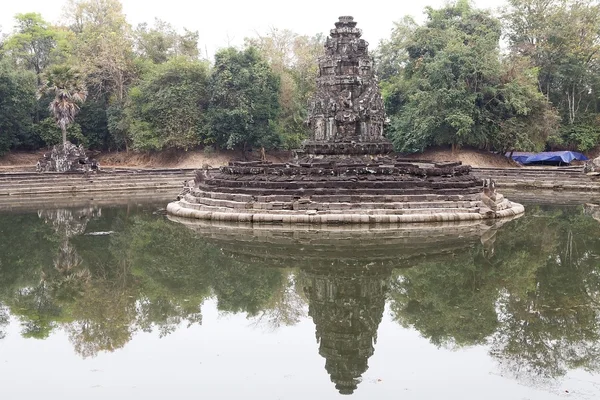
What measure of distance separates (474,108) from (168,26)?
2725cm

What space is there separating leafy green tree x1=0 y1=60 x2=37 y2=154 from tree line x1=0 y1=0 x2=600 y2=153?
0.31ft

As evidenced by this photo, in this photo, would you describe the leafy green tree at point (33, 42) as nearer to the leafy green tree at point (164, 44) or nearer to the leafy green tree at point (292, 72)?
the leafy green tree at point (164, 44)

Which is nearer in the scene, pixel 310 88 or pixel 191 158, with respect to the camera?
pixel 191 158

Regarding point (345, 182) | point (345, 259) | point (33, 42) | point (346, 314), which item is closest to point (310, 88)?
point (33, 42)

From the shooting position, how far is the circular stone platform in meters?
18.7

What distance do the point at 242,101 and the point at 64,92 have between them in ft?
39.0

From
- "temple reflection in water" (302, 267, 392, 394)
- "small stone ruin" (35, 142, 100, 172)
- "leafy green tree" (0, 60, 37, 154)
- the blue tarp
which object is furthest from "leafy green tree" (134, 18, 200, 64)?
"temple reflection in water" (302, 267, 392, 394)

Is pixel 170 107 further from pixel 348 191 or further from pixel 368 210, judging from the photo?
pixel 368 210

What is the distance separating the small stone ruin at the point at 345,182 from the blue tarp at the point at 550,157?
22768 millimetres

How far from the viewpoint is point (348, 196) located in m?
18.9

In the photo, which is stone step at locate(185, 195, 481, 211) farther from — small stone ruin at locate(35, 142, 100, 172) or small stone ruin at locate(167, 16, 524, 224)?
small stone ruin at locate(35, 142, 100, 172)

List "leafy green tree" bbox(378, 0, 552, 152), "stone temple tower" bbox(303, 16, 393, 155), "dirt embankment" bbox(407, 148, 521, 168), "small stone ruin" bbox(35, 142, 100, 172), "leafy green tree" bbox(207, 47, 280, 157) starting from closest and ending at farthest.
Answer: "stone temple tower" bbox(303, 16, 393, 155)
"small stone ruin" bbox(35, 142, 100, 172)
"leafy green tree" bbox(378, 0, 552, 152)
"dirt embankment" bbox(407, 148, 521, 168)
"leafy green tree" bbox(207, 47, 280, 157)

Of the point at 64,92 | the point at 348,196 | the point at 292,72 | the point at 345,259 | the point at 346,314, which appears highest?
the point at 292,72

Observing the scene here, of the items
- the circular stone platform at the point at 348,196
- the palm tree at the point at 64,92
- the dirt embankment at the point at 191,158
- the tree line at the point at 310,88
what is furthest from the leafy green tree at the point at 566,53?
the palm tree at the point at 64,92
